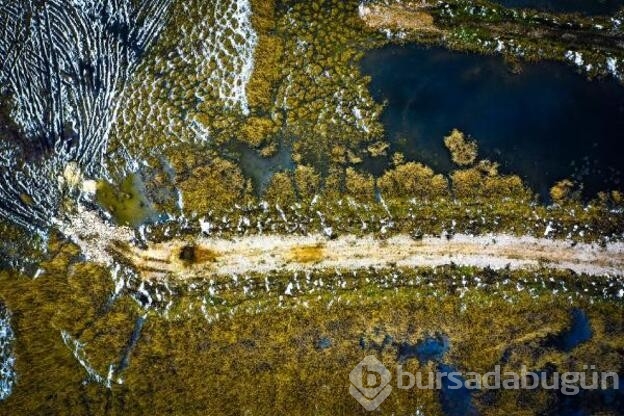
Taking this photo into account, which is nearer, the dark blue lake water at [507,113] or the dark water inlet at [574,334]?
the dark water inlet at [574,334]

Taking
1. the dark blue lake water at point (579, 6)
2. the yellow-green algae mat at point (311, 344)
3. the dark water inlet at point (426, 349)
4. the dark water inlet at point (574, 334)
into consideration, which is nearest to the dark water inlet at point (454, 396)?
the yellow-green algae mat at point (311, 344)

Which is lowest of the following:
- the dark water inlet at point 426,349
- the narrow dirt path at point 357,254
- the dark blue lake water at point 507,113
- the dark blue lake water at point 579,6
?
the dark water inlet at point 426,349

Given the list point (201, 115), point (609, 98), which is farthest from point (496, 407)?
point (201, 115)

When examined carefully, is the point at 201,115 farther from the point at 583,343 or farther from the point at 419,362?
the point at 583,343

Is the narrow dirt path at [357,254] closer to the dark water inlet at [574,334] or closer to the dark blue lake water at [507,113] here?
the dark water inlet at [574,334]

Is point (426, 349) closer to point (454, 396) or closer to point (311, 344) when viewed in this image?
point (454, 396)

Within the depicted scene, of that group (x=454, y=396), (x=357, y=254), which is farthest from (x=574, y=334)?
(x=357, y=254)

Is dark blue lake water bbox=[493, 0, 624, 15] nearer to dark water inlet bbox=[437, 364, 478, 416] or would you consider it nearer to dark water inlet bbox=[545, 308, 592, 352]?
dark water inlet bbox=[545, 308, 592, 352]
